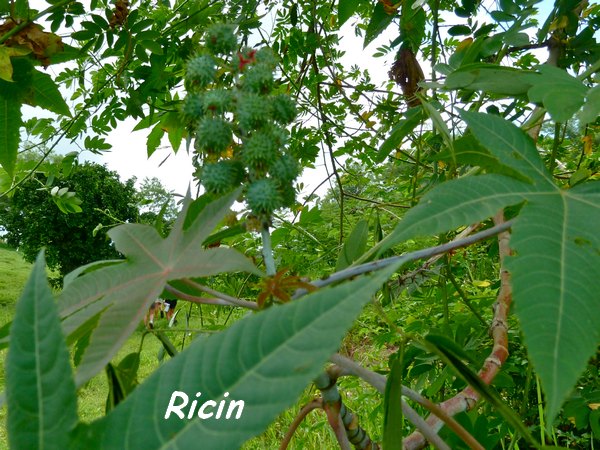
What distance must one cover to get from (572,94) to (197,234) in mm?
345

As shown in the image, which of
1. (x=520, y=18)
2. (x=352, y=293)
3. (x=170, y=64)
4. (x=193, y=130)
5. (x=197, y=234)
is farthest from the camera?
(x=170, y=64)

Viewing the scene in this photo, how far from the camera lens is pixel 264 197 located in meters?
0.43

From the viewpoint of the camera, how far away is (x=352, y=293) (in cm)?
25

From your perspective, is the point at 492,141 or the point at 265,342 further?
the point at 492,141

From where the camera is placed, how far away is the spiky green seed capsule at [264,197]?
1.40 feet

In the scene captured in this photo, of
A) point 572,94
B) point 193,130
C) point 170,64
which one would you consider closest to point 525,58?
point 170,64

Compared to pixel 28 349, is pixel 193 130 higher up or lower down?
higher up

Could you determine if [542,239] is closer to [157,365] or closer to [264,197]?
[264,197]

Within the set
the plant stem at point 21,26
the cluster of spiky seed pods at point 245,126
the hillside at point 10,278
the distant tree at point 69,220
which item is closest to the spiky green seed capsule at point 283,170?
the cluster of spiky seed pods at point 245,126

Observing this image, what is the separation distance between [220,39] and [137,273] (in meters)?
0.23

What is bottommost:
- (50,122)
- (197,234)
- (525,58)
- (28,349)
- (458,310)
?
(28,349)

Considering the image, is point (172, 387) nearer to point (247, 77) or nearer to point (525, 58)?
point (247, 77)

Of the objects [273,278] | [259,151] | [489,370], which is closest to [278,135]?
[259,151]

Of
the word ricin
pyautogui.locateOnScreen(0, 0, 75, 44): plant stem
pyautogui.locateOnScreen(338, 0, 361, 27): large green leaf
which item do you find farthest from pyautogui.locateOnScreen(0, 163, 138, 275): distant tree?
the word ricin
